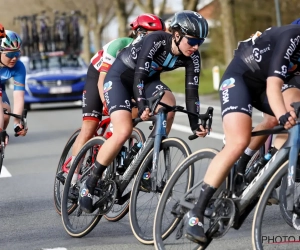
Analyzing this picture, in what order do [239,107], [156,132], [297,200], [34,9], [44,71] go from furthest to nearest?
[34,9] < [44,71] < [156,132] < [239,107] < [297,200]

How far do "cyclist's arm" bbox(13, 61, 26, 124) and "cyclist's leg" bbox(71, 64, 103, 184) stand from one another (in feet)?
2.15

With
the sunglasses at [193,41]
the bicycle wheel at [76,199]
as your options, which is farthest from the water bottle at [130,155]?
the sunglasses at [193,41]

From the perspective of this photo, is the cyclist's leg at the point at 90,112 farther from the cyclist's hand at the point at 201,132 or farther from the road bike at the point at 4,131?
the cyclist's hand at the point at 201,132

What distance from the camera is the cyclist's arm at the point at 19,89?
357 inches

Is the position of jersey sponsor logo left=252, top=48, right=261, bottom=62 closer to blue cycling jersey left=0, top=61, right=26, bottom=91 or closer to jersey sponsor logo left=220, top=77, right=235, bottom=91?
jersey sponsor logo left=220, top=77, right=235, bottom=91

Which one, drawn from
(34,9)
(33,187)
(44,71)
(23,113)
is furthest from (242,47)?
(34,9)

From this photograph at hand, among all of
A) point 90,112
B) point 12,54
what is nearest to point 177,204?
point 90,112

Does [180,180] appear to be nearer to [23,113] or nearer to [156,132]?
[156,132]

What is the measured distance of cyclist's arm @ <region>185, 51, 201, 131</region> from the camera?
24.2ft

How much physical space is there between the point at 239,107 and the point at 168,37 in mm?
1274

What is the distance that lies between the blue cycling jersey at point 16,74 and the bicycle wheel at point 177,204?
10.3ft

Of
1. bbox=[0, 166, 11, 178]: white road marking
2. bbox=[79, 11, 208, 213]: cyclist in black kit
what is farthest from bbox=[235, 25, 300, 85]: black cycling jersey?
bbox=[0, 166, 11, 178]: white road marking

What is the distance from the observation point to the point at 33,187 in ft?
36.1

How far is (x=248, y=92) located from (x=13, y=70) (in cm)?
361
